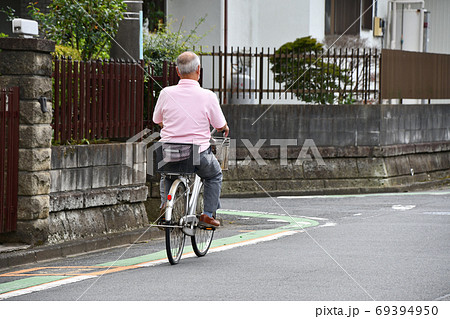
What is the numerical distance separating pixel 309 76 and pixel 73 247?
10410 millimetres

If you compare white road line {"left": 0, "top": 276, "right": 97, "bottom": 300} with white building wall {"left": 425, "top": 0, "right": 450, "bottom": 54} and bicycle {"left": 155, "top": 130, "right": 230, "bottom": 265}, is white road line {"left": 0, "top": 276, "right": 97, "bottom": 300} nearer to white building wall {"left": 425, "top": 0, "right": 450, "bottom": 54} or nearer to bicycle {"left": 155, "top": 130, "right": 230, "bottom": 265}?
bicycle {"left": 155, "top": 130, "right": 230, "bottom": 265}

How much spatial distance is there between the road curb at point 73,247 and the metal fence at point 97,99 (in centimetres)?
130

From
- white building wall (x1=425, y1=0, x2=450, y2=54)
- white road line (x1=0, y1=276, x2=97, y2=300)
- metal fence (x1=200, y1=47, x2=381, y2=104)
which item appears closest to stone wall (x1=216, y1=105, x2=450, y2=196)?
metal fence (x1=200, y1=47, x2=381, y2=104)

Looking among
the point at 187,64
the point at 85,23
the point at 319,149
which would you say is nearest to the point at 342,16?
the point at 319,149

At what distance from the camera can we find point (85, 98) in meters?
11.5

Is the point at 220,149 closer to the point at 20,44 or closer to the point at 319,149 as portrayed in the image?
the point at 20,44

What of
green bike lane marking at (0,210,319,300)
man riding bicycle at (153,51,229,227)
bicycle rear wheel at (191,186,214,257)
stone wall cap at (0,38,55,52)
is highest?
stone wall cap at (0,38,55,52)

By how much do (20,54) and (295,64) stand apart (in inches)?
417

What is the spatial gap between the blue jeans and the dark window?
1607 centimetres

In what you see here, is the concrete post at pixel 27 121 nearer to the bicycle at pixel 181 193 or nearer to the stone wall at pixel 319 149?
the bicycle at pixel 181 193

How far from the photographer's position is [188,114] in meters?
9.28

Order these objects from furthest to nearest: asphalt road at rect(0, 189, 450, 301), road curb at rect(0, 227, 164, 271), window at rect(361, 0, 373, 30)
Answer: window at rect(361, 0, 373, 30), road curb at rect(0, 227, 164, 271), asphalt road at rect(0, 189, 450, 301)

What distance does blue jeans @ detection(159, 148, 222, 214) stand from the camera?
9422 mm

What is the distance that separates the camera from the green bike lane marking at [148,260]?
8180 millimetres
